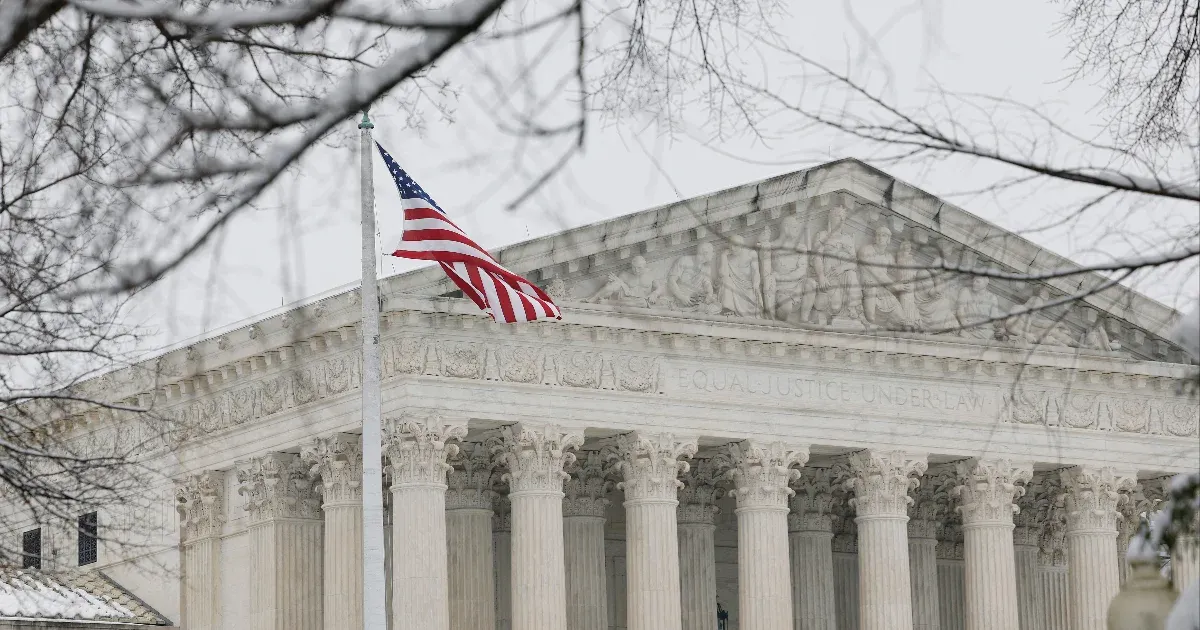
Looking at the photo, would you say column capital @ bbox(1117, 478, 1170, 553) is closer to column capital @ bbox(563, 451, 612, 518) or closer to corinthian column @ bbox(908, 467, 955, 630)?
corinthian column @ bbox(908, 467, 955, 630)

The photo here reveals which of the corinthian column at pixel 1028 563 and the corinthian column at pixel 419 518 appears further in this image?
the corinthian column at pixel 1028 563

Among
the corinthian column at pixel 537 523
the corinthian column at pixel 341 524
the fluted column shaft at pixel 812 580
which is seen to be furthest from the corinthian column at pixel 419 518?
the fluted column shaft at pixel 812 580

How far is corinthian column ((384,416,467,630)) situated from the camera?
47.4 m

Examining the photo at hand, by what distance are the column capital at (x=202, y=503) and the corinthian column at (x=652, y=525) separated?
952 cm

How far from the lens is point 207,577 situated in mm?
53844

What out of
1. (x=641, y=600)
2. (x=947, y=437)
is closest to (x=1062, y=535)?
(x=947, y=437)

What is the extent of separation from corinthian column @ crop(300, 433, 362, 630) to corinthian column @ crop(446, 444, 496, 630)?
6.83ft

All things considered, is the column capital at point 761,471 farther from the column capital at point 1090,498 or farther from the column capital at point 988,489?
the column capital at point 1090,498

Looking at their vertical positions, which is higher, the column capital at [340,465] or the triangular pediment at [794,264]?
the triangular pediment at [794,264]

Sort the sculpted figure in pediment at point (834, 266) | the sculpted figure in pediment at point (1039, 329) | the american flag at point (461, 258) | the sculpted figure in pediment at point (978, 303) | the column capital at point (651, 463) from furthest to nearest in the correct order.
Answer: the sculpted figure in pediment at point (978, 303)
the sculpted figure in pediment at point (1039, 329)
the sculpted figure in pediment at point (834, 266)
the column capital at point (651, 463)
the american flag at point (461, 258)

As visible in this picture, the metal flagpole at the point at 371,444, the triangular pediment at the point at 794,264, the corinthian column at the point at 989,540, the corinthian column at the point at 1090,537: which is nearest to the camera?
the metal flagpole at the point at 371,444

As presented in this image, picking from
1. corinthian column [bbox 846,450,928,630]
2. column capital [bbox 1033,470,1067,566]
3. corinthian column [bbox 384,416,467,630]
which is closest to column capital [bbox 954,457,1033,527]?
corinthian column [bbox 846,450,928,630]

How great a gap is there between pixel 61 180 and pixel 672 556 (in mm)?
28903

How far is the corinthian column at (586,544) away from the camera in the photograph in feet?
174
